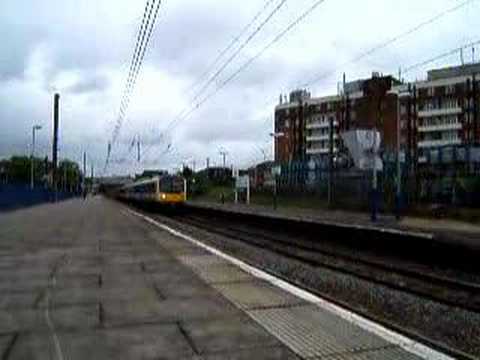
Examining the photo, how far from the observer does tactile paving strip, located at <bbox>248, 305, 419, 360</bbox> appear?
665cm

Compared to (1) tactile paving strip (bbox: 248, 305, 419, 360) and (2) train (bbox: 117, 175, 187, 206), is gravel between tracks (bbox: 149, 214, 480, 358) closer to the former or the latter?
(1) tactile paving strip (bbox: 248, 305, 419, 360)

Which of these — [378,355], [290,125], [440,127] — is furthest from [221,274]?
[290,125]

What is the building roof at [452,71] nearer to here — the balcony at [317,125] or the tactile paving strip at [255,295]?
the balcony at [317,125]

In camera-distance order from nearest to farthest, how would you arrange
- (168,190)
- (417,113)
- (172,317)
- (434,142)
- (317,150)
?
1. (172,317)
2. (168,190)
3. (434,142)
4. (417,113)
5. (317,150)

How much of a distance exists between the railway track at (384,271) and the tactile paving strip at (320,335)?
10.6 ft

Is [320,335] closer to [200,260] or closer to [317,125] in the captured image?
[200,260]

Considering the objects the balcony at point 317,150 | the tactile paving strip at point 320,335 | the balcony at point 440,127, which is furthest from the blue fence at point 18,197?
the balcony at point 317,150

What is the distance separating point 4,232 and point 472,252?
652 inches

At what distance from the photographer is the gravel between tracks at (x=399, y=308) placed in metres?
8.41

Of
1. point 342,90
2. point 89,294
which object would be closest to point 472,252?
point 89,294

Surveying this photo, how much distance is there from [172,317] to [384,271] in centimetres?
816

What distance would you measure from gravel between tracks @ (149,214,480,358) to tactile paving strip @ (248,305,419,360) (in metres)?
0.78

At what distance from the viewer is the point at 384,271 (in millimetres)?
15398

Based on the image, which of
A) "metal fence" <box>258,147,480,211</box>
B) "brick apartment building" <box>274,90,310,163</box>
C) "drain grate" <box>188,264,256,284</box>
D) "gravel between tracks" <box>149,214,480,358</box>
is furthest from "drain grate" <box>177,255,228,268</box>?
"brick apartment building" <box>274,90,310,163</box>
